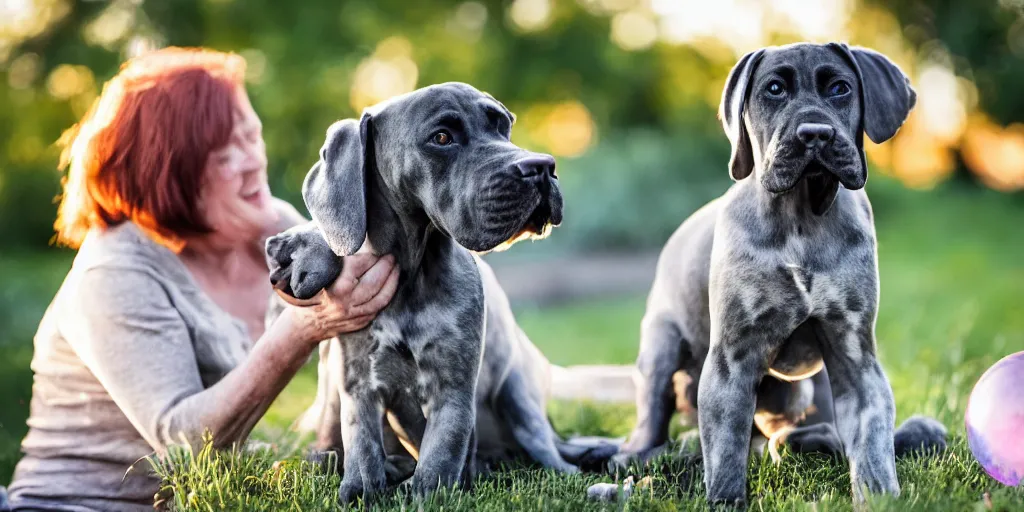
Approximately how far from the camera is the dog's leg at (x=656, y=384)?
3.98 meters

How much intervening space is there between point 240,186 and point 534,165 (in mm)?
2073

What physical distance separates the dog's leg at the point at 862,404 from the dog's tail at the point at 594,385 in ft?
9.85

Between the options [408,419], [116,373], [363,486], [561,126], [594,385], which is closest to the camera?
[363,486]

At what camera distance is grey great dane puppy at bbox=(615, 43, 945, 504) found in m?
3.05

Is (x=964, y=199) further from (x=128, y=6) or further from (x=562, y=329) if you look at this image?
(x=128, y=6)

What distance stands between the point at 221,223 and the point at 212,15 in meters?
12.8

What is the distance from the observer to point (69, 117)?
16281mm

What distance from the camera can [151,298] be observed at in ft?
14.0

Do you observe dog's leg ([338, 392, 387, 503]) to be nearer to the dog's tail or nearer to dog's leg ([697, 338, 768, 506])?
dog's leg ([697, 338, 768, 506])

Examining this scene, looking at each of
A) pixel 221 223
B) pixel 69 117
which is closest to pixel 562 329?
pixel 221 223

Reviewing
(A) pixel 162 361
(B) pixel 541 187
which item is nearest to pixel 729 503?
(B) pixel 541 187

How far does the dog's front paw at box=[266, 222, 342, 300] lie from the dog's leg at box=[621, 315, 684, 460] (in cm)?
135

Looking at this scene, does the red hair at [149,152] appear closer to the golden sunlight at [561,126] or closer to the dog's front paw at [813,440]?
the dog's front paw at [813,440]

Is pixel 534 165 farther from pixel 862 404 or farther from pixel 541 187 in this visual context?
pixel 862 404
